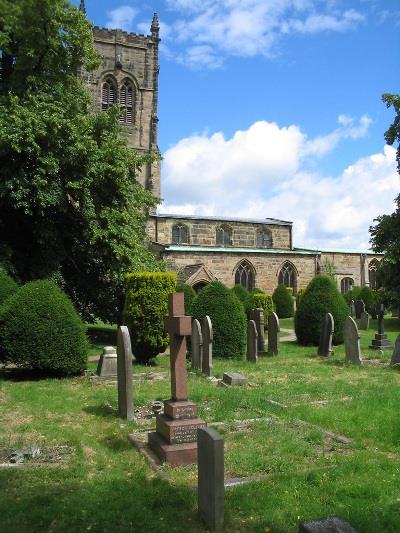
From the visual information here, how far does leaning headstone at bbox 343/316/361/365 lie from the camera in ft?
44.5

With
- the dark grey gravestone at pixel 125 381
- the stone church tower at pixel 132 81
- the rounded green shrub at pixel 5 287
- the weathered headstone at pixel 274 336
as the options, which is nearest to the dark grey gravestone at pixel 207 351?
the dark grey gravestone at pixel 125 381

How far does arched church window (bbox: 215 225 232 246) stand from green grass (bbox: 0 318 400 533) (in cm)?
2994

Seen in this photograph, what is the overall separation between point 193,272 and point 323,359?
17.0m

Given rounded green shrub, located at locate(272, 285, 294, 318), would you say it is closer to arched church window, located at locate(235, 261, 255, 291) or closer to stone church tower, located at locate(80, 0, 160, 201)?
arched church window, located at locate(235, 261, 255, 291)

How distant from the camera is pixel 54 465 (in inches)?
224

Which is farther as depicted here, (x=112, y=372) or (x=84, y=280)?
(x=84, y=280)

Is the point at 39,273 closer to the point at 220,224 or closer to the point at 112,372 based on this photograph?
the point at 112,372

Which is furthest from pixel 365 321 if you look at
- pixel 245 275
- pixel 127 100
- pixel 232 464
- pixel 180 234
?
pixel 127 100

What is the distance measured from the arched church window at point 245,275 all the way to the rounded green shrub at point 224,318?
1966 centimetres

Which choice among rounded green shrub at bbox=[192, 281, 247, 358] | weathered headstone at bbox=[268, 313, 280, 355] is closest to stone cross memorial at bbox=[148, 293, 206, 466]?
rounded green shrub at bbox=[192, 281, 247, 358]

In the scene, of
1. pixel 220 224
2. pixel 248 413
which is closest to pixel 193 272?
pixel 220 224

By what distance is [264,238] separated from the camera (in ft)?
136

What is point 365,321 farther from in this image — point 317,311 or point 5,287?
point 5,287

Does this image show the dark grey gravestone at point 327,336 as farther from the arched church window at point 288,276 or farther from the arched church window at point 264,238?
the arched church window at point 264,238
